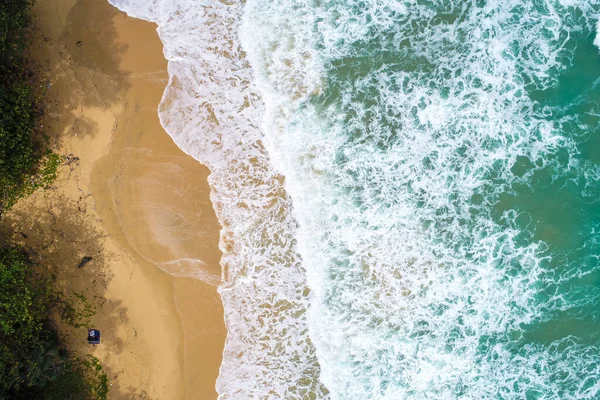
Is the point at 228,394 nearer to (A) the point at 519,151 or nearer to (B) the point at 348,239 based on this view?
(B) the point at 348,239

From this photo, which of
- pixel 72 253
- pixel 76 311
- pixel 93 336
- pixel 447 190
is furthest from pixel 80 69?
pixel 447 190

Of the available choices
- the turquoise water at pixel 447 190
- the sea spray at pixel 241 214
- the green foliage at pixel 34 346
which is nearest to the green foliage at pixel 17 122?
the green foliage at pixel 34 346

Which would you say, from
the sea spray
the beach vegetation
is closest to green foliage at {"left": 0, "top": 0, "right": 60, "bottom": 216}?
the beach vegetation

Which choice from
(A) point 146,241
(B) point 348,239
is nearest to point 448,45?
(B) point 348,239

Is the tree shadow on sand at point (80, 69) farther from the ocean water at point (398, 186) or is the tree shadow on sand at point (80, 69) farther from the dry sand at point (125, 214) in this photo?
the ocean water at point (398, 186)

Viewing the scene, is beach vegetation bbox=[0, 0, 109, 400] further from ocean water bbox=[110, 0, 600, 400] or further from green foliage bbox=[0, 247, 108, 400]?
ocean water bbox=[110, 0, 600, 400]

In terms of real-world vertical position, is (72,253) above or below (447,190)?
below

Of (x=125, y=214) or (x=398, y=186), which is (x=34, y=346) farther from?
(x=398, y=186)

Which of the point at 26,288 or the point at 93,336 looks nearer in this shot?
the point at 26,288
